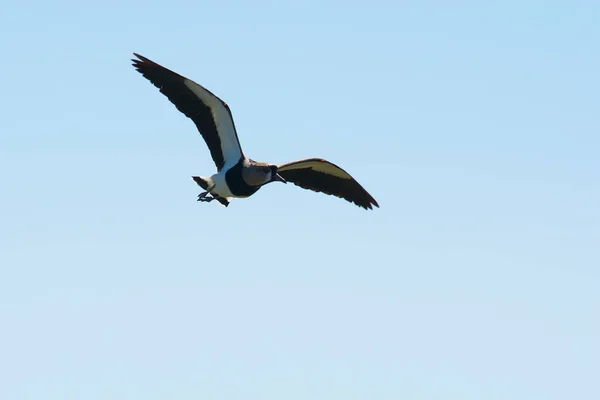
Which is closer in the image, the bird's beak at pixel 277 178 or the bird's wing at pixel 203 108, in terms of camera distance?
the bird's wing at pixel 203 108

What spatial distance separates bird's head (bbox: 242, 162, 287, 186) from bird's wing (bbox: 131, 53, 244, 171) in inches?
23.8

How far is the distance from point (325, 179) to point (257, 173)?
15.6 feet

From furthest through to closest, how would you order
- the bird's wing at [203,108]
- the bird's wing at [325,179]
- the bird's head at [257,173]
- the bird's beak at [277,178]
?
the bird's wing at [325,179]
the bird's beak at [277,178]
the bird's head at [257,173]
the bird's wing at [203,108]

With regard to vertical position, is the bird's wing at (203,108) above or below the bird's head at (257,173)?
above

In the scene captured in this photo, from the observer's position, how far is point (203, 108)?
1312 inches

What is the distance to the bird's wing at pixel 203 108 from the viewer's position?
32500 mm

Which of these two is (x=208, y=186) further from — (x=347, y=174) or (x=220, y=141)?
(x=347, y=174)

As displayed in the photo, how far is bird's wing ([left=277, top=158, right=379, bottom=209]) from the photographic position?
36.2 m

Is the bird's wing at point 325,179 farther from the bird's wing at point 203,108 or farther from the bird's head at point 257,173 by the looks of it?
the bird's wing at point 203,108

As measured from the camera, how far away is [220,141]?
33906 millimetres

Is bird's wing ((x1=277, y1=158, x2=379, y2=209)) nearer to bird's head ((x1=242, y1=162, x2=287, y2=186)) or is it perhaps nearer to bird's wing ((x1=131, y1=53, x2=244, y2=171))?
bird's head ((x1=242, y1=162, x2=287, y2=186))

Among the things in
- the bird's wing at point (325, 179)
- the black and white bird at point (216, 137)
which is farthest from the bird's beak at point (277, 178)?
the bird's wing at point (325, 179)

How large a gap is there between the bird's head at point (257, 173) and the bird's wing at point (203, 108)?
606mm

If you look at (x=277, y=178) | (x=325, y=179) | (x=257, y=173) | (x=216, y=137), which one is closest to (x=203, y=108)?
(x=216, y=137)
